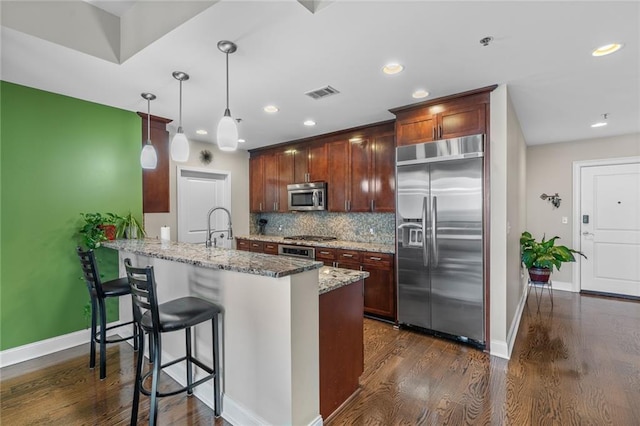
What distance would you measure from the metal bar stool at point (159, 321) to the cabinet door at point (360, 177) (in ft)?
8.75

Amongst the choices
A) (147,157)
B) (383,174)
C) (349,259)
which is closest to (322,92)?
(383,174)

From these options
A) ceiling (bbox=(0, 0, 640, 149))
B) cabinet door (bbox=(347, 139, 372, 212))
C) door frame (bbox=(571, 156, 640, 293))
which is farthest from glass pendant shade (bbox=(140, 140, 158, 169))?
door frame (bbox=(571, 156, 640, 293))

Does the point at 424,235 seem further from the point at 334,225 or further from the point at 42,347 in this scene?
the point at 42,347

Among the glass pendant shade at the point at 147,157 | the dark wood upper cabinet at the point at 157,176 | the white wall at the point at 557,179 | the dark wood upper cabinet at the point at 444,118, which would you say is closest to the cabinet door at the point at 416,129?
the dark wood upper cabinet at the point at 444,118

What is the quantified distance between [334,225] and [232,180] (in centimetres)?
204

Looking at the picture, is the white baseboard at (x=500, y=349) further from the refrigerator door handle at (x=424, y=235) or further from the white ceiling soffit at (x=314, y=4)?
the white ceiling soffit at (x=314, y=4)

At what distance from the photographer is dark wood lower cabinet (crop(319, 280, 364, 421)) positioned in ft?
6.43

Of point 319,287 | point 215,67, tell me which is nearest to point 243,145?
point 215,67

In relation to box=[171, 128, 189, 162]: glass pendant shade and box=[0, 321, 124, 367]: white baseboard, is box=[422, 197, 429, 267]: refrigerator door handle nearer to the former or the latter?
box=[171, 128, 189, 162]: glass pendant shade

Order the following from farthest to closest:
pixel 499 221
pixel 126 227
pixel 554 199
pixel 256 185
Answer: pixel 256 185 → pixel 554 199 → pixel 126 227 → pixel 499 221

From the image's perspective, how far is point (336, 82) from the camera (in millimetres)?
2725

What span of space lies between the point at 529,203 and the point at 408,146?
11.5 feet

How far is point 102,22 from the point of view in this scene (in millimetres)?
2248

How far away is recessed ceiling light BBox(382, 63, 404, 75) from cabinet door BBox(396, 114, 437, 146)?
0.91 meters
